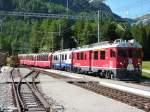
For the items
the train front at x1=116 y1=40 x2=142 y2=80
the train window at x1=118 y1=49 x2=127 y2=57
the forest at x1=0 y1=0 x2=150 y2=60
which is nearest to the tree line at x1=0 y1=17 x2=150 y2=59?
the forest at x1=0 y1=0 x2=150 y2=60

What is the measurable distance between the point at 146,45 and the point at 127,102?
302ft

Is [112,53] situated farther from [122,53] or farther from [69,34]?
[69,34]

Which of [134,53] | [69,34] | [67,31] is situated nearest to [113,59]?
[134,53]

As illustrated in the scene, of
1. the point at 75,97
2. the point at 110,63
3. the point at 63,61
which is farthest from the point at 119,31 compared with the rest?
the point at 75,97

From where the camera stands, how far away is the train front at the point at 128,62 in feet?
121

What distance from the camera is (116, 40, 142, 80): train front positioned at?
36844 mm

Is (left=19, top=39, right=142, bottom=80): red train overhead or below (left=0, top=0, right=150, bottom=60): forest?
below

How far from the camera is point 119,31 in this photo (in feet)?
357

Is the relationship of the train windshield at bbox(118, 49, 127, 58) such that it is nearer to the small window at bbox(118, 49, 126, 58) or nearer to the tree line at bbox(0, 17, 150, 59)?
the small window at bbox(118, 49, 126, 58)

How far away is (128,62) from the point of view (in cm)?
3722

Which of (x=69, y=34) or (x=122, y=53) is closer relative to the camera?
(x=122, y=53)

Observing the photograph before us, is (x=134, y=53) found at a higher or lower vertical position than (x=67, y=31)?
lower

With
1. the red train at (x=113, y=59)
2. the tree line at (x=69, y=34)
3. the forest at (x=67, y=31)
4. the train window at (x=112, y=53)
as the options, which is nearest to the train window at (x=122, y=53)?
the red train at (x=113, y=59)

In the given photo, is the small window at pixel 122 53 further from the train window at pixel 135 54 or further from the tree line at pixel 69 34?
the tree line at pixel 69 34
